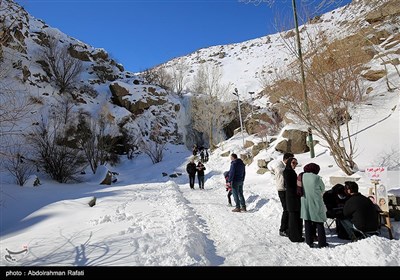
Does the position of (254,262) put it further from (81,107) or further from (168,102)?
Result: (168,102)

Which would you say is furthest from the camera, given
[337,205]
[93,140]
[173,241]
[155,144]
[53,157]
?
[155,144]

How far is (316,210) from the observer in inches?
180

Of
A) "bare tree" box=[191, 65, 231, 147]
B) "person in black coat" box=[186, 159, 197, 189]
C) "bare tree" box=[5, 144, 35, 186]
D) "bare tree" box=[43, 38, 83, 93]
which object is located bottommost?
"person in black coat" box=[186, 159, 197, 189]

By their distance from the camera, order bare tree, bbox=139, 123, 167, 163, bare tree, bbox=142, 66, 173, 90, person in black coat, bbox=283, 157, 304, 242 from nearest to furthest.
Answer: person in black coat, bbox=283, 157, 304, 242 < bare tree, bbox=139, 123, 167, 163 < bare tree, bbox=142, 66, 173, 90

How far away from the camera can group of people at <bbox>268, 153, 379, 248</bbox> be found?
4.54 m

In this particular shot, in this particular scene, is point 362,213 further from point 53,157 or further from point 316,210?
point 53,157

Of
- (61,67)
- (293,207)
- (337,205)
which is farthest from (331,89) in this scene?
(61,67)

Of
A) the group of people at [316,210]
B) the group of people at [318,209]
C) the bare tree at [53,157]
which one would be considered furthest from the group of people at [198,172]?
the bare tree at [53,157]

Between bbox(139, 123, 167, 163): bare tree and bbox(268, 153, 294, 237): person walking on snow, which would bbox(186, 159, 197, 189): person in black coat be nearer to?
bbox(268, 153, 294, 237): person walking on snow

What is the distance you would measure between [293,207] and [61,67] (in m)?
36.0

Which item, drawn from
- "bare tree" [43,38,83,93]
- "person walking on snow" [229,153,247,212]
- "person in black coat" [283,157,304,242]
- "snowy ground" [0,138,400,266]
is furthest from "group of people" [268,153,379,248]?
"bare tree" [43,38,83,93]

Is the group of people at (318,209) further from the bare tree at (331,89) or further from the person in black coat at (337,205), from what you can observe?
the bare tree at (331,89)

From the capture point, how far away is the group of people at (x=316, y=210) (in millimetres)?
4543

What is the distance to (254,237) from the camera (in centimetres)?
520
